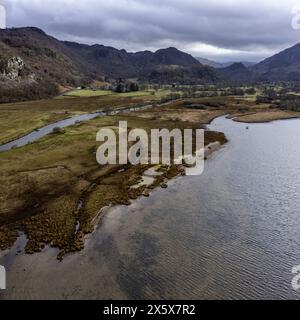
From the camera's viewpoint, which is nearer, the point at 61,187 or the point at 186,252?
the point at 186,252

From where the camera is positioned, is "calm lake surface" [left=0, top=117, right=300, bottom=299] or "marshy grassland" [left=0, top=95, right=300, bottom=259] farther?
"marshy grassland" [left=0, top=95, right=300, bottom=259]

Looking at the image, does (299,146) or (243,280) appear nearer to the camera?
(243,280)

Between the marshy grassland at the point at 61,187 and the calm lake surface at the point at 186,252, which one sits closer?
the calm lake surface at the point at 186,252

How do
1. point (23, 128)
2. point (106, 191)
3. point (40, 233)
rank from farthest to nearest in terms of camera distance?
point (23, 128)
point (106, 191)
point (40, 233)

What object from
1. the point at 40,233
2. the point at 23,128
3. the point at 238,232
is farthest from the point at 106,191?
the point at 23,128

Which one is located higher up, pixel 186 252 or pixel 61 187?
pixel 61 187

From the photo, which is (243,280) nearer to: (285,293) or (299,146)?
(285,293)
